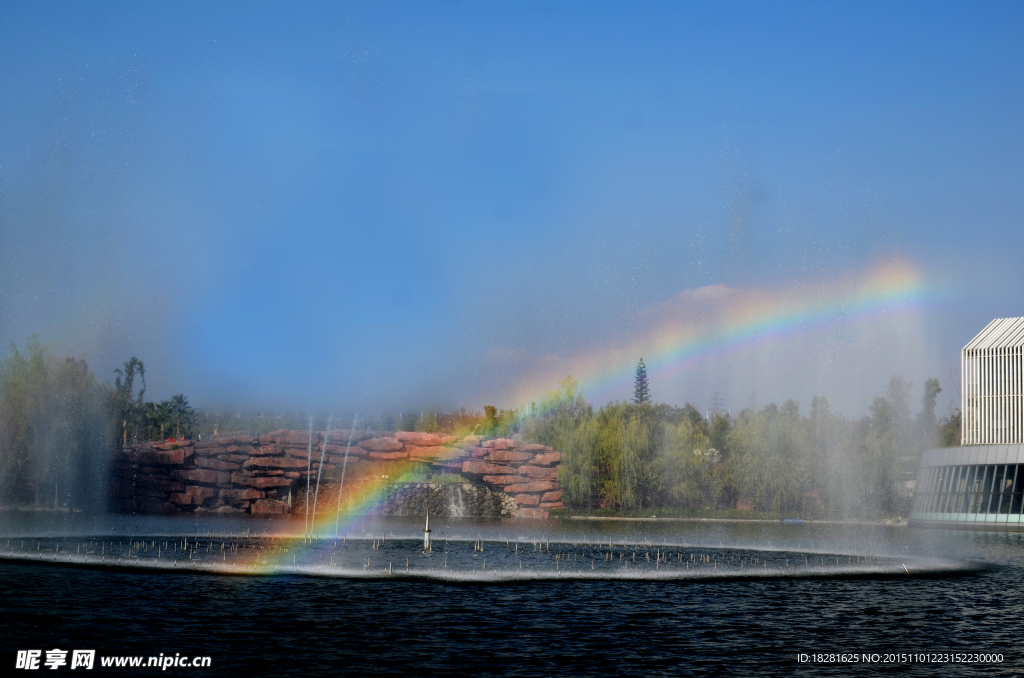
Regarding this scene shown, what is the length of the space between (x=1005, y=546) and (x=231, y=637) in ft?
163

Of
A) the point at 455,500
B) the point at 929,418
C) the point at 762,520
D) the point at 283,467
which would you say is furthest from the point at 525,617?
the point at 929,418

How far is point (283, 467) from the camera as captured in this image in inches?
3910

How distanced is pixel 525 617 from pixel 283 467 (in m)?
78.1

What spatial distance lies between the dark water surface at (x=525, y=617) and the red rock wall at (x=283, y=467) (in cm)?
5601

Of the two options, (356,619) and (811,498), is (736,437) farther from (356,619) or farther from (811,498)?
(356,619)

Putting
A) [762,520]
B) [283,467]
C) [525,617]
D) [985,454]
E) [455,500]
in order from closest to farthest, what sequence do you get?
[525,617] → [985,454] → [762,520] → [283,467] → [455,500]

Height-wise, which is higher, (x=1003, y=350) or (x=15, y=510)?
(x=1003, y=350)

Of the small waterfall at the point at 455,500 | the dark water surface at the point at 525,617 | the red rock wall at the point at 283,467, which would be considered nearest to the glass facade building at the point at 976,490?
the red rock wall at the point at 283,467

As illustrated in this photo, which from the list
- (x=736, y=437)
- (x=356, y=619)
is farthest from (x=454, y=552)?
(x=736, y=437)

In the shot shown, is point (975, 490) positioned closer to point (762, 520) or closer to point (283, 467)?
point (762, 520)

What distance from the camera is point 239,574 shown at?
3322cm

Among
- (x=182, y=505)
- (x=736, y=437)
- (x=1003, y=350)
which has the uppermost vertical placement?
(x=1003, y=350)

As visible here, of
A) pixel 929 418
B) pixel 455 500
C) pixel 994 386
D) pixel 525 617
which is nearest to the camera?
pixel 525 617

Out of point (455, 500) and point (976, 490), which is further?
point (455, 500)
